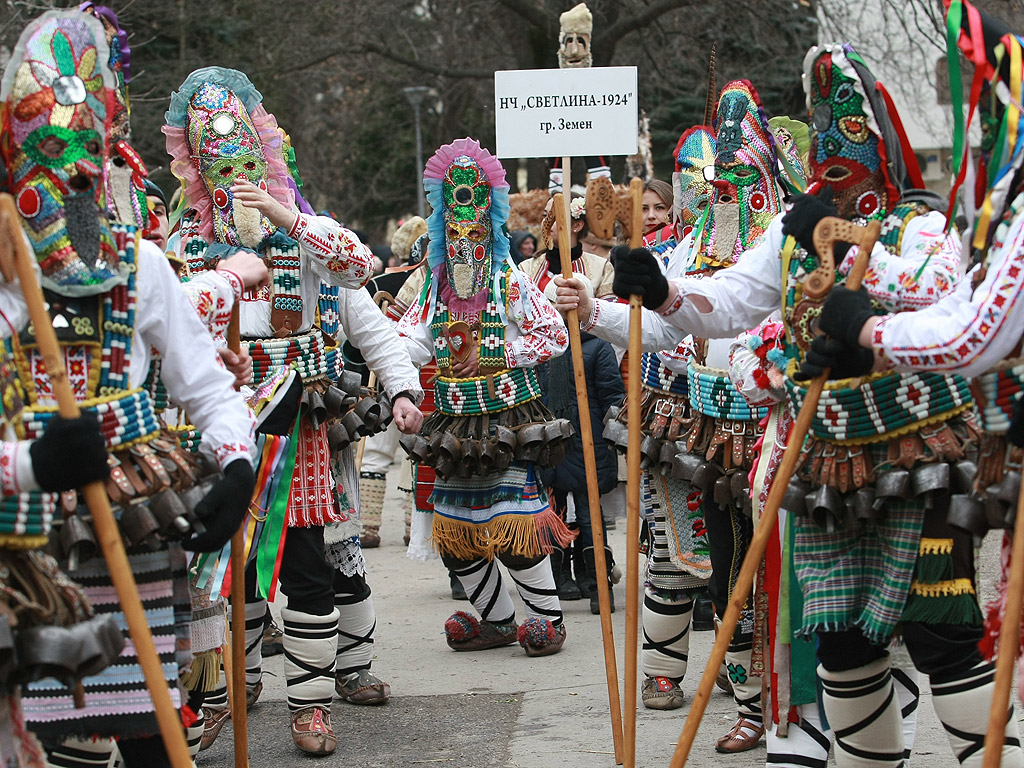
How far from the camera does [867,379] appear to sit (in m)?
3.78

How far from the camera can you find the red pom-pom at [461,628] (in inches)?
280

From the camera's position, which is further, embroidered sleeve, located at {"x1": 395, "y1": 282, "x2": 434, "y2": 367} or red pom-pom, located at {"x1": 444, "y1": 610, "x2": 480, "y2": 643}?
red pom-pom, located at {"x1": 444, "y1": 610, "x2": 480, "y2": 643}

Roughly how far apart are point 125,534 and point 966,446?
7.26 ft

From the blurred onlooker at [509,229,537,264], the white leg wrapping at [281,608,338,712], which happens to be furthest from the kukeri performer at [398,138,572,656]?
the blurred onlooker at [509,229,537,264]

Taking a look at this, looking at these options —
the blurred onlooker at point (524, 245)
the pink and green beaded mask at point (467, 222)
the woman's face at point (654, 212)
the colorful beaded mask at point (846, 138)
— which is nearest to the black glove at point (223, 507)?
the colorful beaded mask at point (846, 138)

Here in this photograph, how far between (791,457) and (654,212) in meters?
4.56

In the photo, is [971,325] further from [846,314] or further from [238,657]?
[238,657]

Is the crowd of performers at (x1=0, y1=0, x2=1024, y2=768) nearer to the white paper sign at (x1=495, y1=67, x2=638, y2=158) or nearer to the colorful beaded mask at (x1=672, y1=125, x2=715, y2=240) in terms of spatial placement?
the colorful beaded mask at (x1=672, y1=125, x2=715, y2=240)

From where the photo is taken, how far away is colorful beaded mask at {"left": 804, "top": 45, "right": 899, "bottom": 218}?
12.8 feet

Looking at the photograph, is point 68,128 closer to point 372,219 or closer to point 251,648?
point 251,648

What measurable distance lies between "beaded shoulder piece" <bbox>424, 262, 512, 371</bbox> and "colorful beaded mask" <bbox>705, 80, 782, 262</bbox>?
4.85ft

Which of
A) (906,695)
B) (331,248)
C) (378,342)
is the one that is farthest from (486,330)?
(906,695)

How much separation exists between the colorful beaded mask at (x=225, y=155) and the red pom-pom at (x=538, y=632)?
249 cm

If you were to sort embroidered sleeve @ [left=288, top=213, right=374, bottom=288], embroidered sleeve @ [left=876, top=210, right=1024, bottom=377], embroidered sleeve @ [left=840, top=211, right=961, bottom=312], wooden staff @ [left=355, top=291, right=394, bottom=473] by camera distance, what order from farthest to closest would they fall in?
wooden staff @ [left=355, top=291, right=394, bottom=473] < embroidered sleeve @ [left=288, top=213, right=374, bottom=288] < embroidered sleeve @ [left=840, top=211, right=961, bottom=312] < embroidered sleeve @ [left=876, top=210, right=1024, bottom=377]
